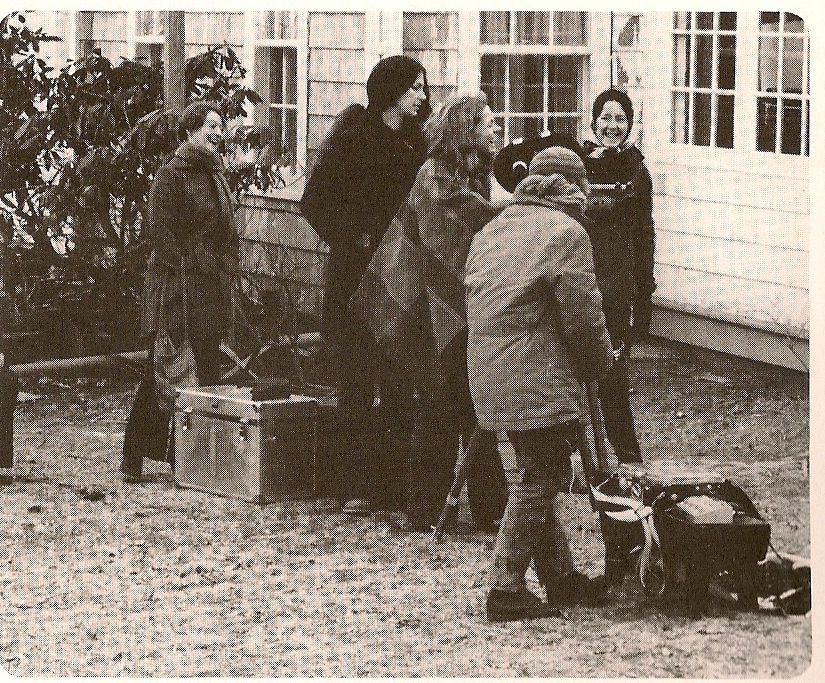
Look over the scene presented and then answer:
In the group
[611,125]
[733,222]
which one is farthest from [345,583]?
[733,222]

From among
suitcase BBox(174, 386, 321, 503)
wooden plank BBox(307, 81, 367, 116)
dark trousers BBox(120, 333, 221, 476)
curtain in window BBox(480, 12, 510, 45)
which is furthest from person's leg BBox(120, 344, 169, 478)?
curtain in window BBox(480, 12, 510, 45)

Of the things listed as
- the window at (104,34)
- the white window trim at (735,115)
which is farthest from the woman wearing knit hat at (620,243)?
the window at (104,34)

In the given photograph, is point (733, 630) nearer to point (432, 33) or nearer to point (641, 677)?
point (641, 677)

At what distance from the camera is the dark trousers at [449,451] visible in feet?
21.5

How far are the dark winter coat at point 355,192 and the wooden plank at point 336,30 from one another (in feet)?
3.76

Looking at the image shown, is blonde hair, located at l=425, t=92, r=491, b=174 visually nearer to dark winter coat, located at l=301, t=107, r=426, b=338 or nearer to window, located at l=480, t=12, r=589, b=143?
dark winter coat, located at l=301, t=107, r=426, b=338

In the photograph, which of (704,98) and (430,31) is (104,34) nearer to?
(430,31)

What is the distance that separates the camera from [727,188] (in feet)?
25.5

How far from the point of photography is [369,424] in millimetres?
6879

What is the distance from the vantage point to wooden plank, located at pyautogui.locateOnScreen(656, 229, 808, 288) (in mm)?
6812

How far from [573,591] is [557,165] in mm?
1579

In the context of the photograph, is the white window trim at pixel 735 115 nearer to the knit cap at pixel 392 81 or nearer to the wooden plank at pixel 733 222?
the wooden plank at pixel 733 222

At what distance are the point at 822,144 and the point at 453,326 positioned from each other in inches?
67.7

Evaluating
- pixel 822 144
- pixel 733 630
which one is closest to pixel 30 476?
pixel 733 630
